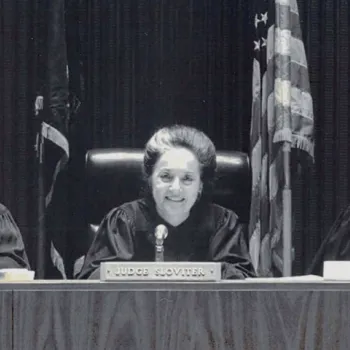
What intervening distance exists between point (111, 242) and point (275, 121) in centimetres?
105

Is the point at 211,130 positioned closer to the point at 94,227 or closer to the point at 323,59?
the point at 323,59

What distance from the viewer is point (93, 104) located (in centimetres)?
497

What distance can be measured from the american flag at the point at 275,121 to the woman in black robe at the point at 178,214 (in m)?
0.50

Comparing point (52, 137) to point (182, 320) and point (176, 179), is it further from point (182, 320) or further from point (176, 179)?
point (182, 320)

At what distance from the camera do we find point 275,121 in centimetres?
439

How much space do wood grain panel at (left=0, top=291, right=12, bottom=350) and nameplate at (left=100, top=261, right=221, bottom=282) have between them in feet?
0.68

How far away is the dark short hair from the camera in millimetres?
3896

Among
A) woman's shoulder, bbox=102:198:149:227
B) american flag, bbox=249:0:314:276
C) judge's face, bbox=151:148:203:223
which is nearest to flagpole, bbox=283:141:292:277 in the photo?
american flag, bbox=249:0:314:276

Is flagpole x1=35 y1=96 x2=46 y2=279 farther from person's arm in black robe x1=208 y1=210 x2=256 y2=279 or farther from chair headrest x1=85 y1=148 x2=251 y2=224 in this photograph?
person's arm in black robe x1=208 y1=210 x2=256 y2=279

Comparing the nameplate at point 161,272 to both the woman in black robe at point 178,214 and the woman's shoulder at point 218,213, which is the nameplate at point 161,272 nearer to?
the woman in black robe at point 178,214

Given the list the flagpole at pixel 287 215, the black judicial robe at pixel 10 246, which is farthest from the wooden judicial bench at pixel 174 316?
the flagpole at pixel 287 215

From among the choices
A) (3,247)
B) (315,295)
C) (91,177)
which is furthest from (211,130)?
(315,295)

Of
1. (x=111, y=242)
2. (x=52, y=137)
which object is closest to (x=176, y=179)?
(x=111, y=242)

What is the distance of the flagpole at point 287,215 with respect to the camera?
4332 millimetres
